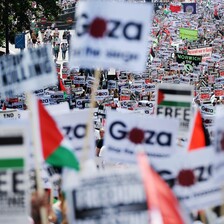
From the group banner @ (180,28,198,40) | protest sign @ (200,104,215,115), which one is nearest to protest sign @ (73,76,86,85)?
protest sign @ (200,104,215,115)

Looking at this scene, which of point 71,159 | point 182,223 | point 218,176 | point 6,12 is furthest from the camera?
point 6,12

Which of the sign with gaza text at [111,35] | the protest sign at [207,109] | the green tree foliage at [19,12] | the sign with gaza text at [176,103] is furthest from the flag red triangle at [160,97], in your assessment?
the green tree foliage at [19,12]

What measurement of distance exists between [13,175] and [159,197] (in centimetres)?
117

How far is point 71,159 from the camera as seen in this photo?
553 centimetres

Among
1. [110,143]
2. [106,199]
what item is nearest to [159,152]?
[110,143]

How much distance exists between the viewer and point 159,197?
4.50m

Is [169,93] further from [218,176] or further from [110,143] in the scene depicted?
[218,176]

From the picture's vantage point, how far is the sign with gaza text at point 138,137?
6.06 metres

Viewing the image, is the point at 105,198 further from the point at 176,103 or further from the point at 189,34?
the point at 189,34

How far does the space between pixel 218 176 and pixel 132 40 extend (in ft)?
4.40

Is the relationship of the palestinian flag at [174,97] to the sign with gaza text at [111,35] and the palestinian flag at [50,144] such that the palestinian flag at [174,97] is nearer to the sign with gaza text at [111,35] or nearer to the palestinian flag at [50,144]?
the sign with gaza text at [111,35]

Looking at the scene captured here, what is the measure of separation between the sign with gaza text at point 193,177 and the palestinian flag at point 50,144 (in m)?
0.77

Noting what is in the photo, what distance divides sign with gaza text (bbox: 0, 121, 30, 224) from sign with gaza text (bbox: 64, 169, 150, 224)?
0.42 meters

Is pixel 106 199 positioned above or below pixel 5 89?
below
